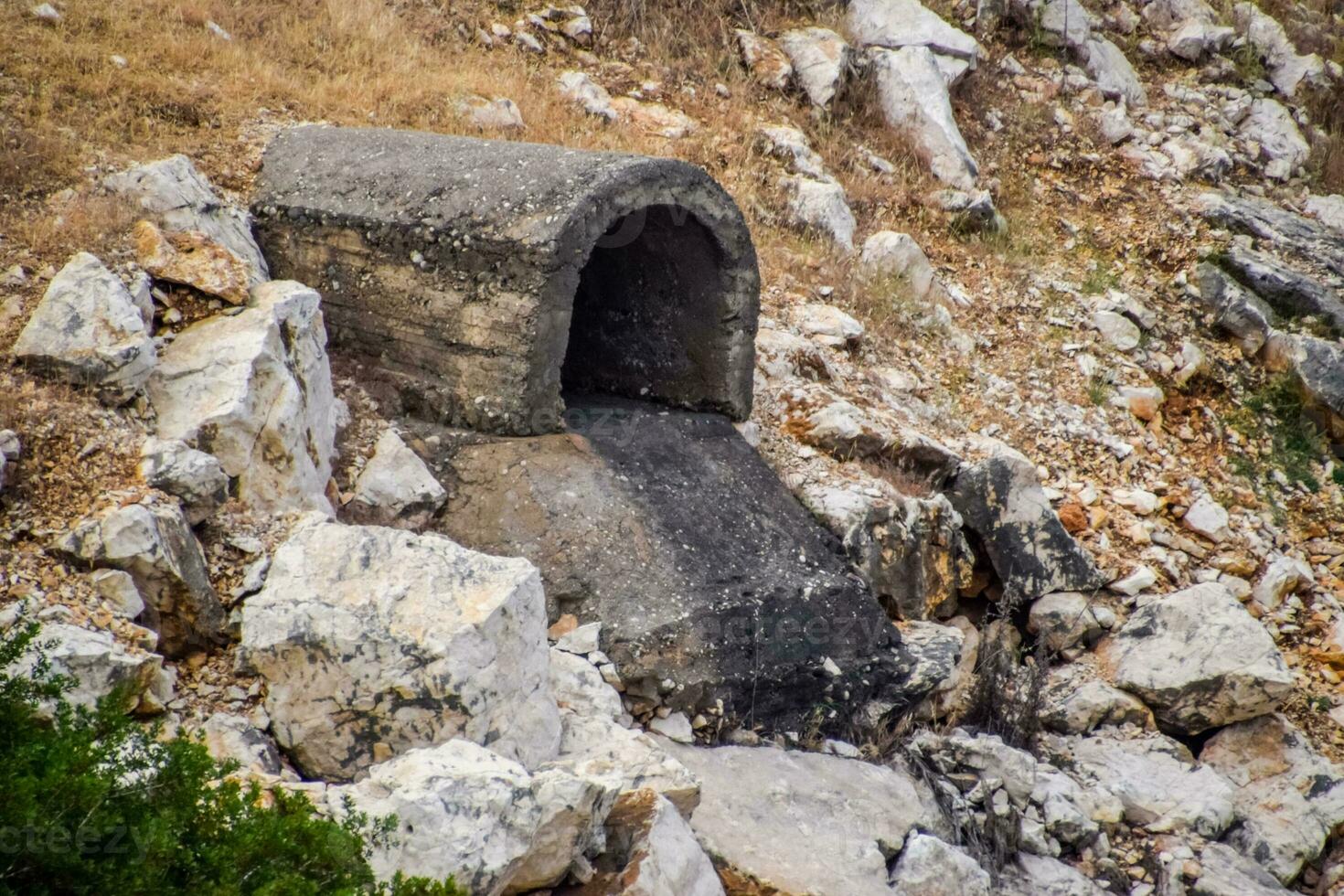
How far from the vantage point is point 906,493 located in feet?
24.0

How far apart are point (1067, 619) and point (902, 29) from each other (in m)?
7.63

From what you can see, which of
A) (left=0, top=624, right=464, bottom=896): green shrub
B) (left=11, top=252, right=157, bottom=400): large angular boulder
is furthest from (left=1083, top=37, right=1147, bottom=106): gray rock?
(left=0, top=624, right=464, bottom=896): green shrub

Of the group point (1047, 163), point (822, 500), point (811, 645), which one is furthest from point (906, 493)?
point (1047, 163)

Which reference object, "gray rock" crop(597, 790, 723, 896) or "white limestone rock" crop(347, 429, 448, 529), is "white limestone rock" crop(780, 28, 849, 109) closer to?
"white limestone rock" crop(347, 429, 448, 529)

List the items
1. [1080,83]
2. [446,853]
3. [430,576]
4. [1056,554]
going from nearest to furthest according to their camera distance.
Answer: [446,853], [430,576], [1056,554], [1080,83]

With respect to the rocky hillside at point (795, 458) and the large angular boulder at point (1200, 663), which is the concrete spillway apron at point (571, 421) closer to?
the rocky hillside at point (795, 458)

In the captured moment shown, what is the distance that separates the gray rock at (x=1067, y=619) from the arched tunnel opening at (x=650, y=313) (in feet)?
8.51

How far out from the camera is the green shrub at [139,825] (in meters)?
2.57

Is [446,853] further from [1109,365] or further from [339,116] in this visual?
[1109,365]

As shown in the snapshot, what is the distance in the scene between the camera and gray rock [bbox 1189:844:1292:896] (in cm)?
573

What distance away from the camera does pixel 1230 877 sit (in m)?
5.85

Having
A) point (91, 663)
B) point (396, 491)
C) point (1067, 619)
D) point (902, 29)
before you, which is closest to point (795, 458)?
point (1067, 619)

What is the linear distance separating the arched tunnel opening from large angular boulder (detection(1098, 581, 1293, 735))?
312 cm

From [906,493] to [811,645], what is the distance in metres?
1.72
